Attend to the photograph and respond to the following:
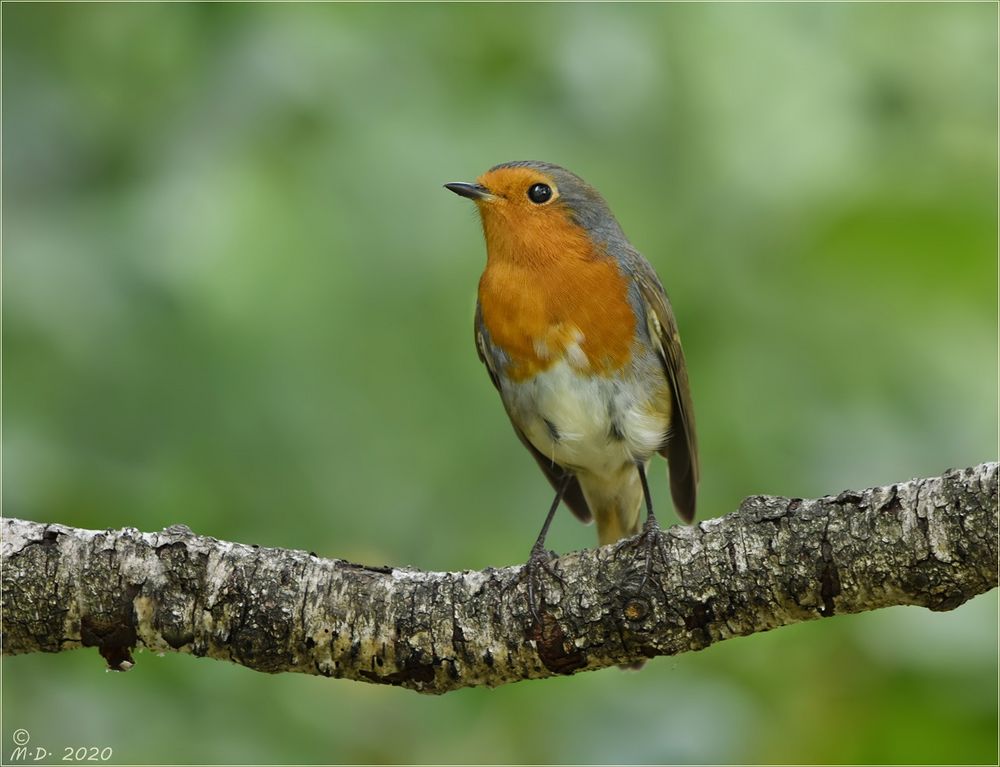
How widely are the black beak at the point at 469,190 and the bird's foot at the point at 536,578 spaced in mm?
1410

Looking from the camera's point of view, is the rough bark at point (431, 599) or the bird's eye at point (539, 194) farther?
the bird's eye at point (539, 194)

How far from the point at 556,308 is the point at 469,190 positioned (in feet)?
1.93

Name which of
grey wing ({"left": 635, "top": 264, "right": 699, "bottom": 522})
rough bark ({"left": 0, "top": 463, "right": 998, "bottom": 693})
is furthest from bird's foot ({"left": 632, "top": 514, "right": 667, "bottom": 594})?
grey wing ({"left": 635, "top": 264, "right": 699, "bottom": 522})

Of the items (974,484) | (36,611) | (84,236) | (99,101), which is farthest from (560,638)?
(99,101)

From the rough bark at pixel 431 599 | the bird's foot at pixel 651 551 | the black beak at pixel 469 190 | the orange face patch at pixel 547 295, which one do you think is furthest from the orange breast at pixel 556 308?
the bird's foot at pixel 651 551

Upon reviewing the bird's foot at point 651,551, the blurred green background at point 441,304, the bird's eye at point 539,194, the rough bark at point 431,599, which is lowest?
the rough bark at point 431,599

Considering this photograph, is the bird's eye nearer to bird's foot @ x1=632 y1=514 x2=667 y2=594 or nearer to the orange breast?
the orange breast

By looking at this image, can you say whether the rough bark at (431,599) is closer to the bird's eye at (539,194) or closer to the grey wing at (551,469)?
the grey wing at (551,469)

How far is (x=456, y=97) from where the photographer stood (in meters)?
4.18

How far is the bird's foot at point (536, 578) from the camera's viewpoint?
3.45m

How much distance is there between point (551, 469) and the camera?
532 cm

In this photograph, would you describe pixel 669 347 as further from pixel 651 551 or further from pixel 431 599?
pixel 431 599

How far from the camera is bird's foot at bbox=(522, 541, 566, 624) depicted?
3.45 meters

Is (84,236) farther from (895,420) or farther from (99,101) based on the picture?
(895,420)
